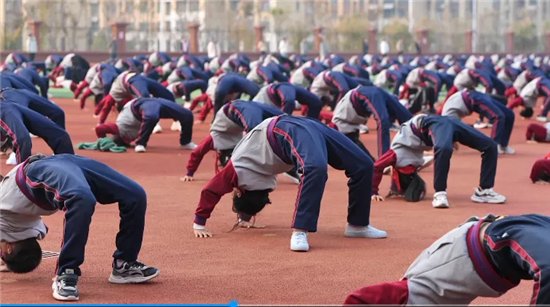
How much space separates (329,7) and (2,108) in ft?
200

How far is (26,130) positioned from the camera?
1053cm

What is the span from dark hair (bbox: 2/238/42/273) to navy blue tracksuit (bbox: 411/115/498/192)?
526 cm

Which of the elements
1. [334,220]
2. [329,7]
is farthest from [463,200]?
[329,7]

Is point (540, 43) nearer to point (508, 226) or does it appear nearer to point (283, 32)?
point (283, 32)

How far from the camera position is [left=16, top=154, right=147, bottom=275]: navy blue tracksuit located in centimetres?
671

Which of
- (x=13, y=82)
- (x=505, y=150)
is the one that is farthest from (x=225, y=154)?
(x=505, y=150)

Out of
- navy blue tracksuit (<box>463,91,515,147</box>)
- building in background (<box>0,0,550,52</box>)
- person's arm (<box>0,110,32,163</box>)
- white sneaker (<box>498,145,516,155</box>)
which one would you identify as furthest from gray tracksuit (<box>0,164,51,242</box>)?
building in background (<box>0,0,550,52</box>)

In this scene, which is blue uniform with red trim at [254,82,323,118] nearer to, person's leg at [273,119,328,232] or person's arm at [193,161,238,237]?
person's arm at [193,161,238,237]

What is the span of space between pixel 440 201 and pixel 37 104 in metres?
4.58

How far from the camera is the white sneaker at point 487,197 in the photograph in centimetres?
1195

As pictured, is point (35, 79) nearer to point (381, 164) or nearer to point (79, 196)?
point (381, 164)

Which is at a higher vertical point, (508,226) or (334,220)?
(508,226)

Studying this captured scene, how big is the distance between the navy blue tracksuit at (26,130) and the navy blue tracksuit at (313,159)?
2.40 m

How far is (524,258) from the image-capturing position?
17.3 ft
